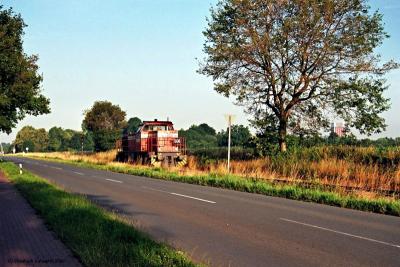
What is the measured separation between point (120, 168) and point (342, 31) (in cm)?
1755

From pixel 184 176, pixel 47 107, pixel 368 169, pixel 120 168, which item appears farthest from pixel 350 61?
pixel 47 107

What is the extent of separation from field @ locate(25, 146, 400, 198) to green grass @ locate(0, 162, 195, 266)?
32.6 feet

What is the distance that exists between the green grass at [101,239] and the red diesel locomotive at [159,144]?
69.9ft

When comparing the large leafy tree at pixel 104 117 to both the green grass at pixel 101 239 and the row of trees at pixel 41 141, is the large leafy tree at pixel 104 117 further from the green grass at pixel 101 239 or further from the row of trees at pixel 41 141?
the green grass at pixel 101 239

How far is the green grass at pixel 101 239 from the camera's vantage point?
6277mm

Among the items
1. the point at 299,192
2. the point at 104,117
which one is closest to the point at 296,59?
the point at 299,192

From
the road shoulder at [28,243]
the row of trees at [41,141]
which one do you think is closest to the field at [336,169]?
the road shoulder at [28,243]

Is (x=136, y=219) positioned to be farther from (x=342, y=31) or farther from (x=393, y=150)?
(x=342, y=31)

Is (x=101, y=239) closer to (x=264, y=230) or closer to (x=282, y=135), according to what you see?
(x=264, y=230)

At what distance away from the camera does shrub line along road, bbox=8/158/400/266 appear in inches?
280

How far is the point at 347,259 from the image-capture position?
22.9 ft

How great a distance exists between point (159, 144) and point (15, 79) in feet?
43.8

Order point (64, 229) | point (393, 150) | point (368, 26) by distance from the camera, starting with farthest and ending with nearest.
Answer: point (368, 26) → point (393, 150) → point (64, 229)

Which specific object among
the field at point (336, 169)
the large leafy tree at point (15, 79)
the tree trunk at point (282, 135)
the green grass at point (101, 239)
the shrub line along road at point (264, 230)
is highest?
the large leafy tree at point (15, 79)
